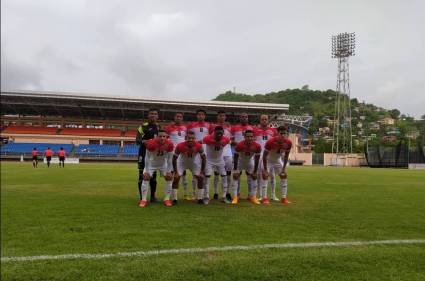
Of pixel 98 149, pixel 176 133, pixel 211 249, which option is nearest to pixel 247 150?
pixel 176 133

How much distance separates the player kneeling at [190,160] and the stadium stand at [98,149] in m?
50.6

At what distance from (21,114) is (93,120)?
1130cm

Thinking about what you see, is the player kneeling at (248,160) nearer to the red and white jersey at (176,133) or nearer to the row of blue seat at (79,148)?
the red and white jersey at (176,133)

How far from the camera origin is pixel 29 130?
208 ft

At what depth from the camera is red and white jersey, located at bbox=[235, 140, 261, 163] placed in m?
9.02

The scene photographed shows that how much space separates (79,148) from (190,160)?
5494 centimetres

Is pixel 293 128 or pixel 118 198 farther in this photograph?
pixel 293 128

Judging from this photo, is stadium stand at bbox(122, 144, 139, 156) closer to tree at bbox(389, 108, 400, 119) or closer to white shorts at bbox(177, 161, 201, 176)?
white shorts at bbox(177, 161, 201, 176)

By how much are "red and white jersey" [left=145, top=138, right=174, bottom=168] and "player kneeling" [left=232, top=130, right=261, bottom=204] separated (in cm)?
159

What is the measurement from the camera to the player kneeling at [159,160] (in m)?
8.41

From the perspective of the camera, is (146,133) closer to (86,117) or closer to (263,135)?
(263,135)

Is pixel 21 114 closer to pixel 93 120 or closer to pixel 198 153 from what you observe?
pixel 93 120

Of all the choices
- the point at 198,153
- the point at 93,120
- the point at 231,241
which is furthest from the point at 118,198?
the point at 93,120

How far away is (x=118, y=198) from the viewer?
9883 mm
